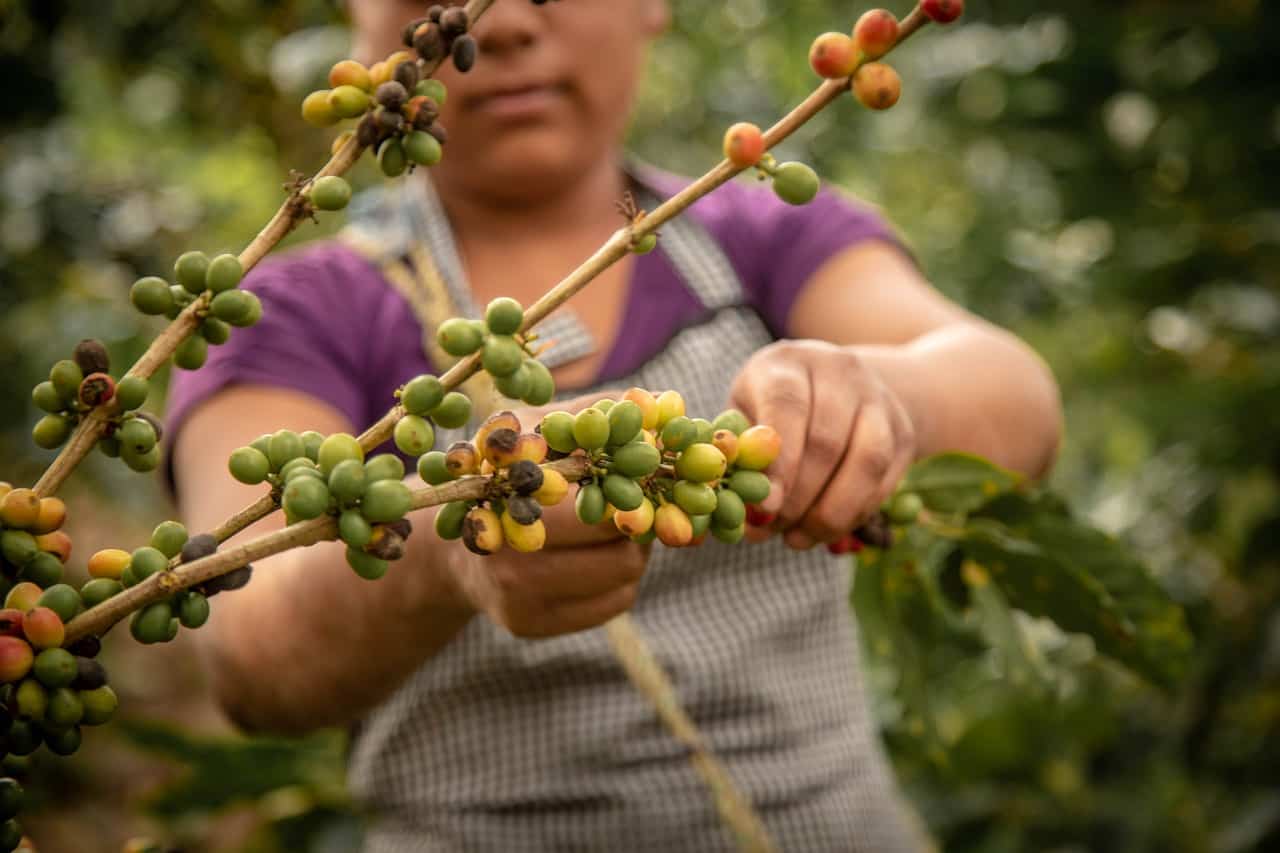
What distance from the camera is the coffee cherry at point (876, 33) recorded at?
0.52m

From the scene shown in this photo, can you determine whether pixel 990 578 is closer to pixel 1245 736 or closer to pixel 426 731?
pixel 426 731

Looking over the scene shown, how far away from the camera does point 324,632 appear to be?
0.79 metres

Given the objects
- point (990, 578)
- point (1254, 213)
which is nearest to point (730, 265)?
point (990, 578)

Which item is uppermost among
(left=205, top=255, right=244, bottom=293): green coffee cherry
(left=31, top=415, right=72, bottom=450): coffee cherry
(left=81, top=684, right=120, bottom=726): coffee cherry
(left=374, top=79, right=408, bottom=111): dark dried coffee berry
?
(left=374, top=79, right=408, bottom=111): dark dried coffee berry

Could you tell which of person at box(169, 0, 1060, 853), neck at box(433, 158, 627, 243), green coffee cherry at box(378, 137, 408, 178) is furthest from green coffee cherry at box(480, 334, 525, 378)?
neck at box(433, 158, 627, 243)

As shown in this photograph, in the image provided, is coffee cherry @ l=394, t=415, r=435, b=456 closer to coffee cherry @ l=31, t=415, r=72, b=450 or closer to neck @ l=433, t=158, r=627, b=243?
coffee cherry @ l=31, t=415, r=72, b=450

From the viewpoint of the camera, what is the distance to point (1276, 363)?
5.67ft

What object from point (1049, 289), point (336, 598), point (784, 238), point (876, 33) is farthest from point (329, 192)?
point (1049, 289)

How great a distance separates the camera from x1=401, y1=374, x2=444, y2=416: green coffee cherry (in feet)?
1.46

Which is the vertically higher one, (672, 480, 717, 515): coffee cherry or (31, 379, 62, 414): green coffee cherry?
(31, 379, 62, 414): green coffee cherry

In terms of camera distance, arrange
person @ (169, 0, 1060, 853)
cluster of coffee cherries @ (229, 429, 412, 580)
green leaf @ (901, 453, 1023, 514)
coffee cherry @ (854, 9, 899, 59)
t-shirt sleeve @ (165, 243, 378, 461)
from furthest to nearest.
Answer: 1. t-shirt sleeve @ (165, 243, 378, 461)
2. person @ (169, 0, 1060, 853)
3. green leaf @ (901, 453, 1023, 514)
4. coffee cherry @ (854, 9, 899, 59)
5. cluster of coffee cherries @ (229, 429, 412, 580)

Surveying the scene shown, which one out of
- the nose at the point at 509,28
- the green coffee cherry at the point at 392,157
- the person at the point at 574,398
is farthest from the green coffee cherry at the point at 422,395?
the nose at the point at 509,28

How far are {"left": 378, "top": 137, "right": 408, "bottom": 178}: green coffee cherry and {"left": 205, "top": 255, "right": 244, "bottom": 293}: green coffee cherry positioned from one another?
2.9 inches

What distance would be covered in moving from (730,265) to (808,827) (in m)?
0.52
